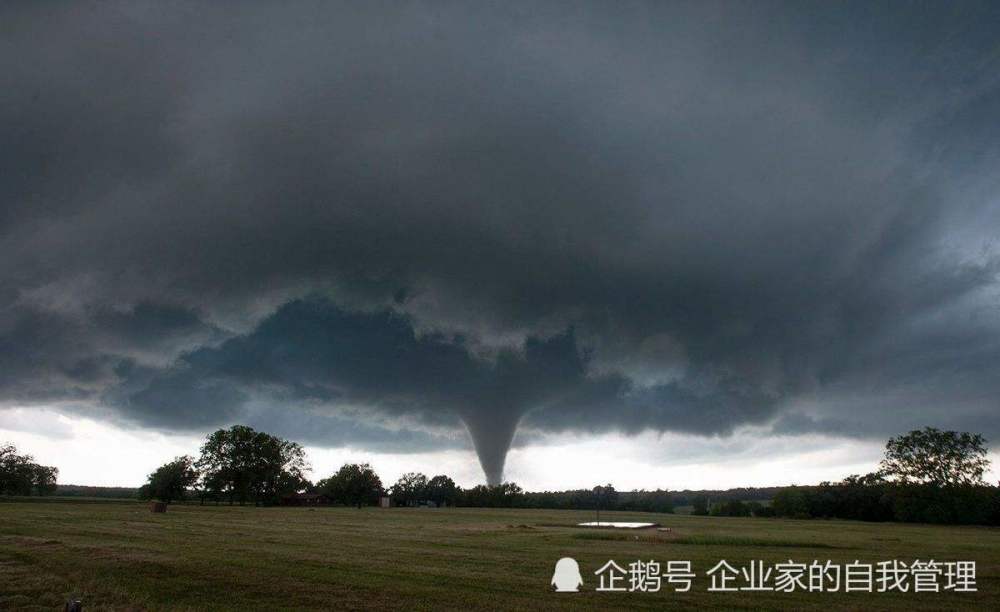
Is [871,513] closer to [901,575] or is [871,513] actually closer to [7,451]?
[901,575]

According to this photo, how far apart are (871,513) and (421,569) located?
134823mm

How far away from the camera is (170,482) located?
459 ft

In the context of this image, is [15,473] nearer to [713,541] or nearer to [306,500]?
[306,500]

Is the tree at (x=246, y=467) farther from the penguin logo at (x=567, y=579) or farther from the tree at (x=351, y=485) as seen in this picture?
the penguin logo at (x=567, y=579)

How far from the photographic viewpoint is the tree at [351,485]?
175 metres

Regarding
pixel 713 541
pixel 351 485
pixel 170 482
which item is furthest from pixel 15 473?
pixel 713 541

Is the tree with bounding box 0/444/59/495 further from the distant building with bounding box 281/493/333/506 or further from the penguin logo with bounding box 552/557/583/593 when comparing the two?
the penguin logo with bounding box 552/557/583/593

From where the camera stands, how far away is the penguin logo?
80.6ft

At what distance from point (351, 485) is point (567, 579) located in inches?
6298

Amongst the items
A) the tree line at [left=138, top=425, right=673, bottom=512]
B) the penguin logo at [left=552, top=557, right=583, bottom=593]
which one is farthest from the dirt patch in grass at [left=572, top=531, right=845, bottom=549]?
the tree line at [left=138, top=425, right=673, bottom=512]

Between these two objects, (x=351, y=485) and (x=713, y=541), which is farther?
(x=351, y=485)

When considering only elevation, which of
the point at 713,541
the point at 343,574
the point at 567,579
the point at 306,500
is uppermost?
the point at 567,579

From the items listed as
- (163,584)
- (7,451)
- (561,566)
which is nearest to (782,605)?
(561,566)

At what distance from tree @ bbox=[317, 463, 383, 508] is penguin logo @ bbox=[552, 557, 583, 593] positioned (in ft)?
505
